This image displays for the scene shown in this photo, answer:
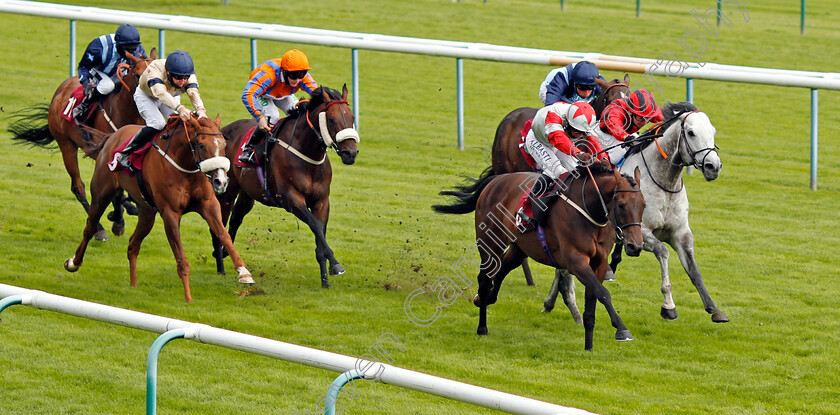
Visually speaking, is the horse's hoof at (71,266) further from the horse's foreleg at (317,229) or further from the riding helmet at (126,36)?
the riding helmet at (126,36)

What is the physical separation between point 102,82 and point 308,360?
21.3 ft

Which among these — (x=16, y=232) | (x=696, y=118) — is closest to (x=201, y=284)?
(x=16, y=232)

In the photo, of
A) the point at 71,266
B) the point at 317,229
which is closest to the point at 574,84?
the point at 317,229

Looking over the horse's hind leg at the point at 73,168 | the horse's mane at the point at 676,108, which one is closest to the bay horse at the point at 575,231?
the horse's mane at the point at 676,108

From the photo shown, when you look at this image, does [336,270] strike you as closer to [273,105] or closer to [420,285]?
[420,285]

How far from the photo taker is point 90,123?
959cm

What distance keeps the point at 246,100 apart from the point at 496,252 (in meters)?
2.48

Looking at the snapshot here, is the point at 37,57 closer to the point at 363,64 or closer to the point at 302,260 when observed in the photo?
the point at 363,64

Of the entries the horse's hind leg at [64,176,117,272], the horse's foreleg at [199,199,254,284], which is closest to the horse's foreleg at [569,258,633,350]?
the horse's foreleg at [199,199,254,284]

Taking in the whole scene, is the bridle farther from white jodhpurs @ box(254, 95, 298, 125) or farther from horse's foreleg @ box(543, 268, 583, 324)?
horse's foreleg @ box(543, 268, 583, 324)

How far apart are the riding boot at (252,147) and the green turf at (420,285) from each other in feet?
2.94

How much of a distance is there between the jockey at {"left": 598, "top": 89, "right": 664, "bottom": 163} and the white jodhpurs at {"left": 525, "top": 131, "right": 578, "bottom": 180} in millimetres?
574

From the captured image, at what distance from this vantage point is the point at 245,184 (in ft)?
28.0

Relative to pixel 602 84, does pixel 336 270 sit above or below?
below
